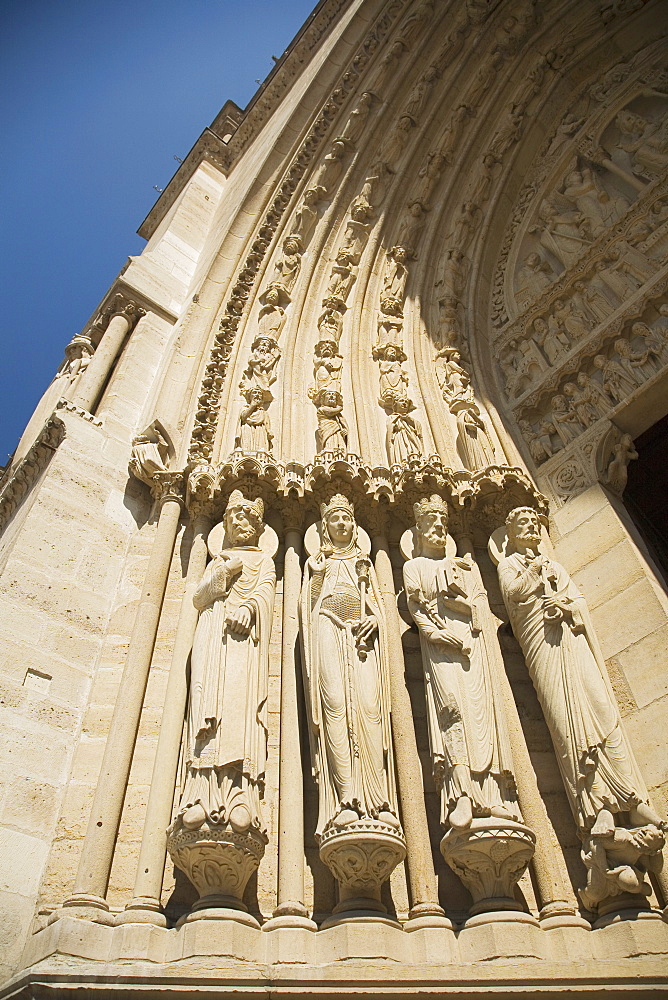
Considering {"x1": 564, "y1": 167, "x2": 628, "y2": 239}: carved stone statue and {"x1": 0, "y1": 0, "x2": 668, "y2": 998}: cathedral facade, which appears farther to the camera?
{"x1": 564, "y1": 167, "x2": 628, "y2": 239}: carved stone statue

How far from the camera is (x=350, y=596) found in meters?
3.66

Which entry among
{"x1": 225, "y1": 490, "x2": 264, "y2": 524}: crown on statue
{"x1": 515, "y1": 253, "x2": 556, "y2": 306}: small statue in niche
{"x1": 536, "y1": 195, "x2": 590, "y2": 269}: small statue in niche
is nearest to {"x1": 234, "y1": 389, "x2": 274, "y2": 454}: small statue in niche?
{"x1": 225, "y1": 490, "x2": 264, "y2": 524}: crown on statue

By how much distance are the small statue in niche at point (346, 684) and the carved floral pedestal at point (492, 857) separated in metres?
0.29

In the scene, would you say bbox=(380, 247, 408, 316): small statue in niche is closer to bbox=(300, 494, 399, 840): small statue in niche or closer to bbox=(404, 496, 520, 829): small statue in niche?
bbox=(404, 496, 520, 829): small statue in niche

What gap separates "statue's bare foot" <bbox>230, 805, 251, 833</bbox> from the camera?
2.81m

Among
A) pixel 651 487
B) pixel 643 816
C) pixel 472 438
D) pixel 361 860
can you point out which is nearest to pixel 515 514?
pixel 472 438

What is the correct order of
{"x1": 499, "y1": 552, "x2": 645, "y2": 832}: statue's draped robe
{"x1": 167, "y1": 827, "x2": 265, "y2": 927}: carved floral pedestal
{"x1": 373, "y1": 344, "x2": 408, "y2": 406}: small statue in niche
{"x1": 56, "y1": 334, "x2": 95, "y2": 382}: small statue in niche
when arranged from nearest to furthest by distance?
{"x1": 167, "y1": 827, "x2": 265, "y2": 927}: carved floral pedestal
{"x1": 499, "y1": 552, "x2": 645, "y2": 832}: statue's draped robe
{"x1": 373, "y1": 344, "x2": 408, "y2": 406}: small statue in niche
{"x1": 56, "y1": 334, "x2": 95, "y2": 382}: small statue in niche

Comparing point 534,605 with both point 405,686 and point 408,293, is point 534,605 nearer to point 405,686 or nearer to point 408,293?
point 405,686

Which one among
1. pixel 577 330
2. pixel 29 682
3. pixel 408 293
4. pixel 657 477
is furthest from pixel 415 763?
pixel 408 293

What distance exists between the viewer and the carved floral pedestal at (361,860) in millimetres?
2836

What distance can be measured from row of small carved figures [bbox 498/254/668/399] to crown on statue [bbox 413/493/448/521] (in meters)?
1.84

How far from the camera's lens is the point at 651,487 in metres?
5.07

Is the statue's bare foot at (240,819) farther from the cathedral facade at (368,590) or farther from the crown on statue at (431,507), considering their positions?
the crown on statue at (431,507)

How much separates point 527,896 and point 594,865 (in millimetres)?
403
